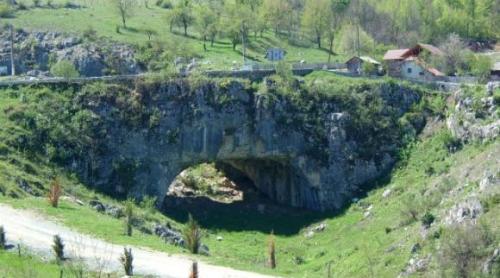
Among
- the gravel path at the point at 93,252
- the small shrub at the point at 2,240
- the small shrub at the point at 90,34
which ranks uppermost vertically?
the small shrub at the point at 2,240

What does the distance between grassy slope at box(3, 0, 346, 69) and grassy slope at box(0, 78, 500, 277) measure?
17.9m

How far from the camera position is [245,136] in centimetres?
5931

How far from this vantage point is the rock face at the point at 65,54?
224 ft

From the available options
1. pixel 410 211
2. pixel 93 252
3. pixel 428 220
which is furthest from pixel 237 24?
pixel 93 252

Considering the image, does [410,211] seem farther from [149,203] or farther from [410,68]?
[410,68]

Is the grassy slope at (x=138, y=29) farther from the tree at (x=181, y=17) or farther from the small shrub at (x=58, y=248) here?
the small shrub at (x=58, y=248)

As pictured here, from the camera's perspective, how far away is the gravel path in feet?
108

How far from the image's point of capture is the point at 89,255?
34.1 m

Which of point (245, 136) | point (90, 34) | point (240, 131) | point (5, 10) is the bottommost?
point (245, 136)

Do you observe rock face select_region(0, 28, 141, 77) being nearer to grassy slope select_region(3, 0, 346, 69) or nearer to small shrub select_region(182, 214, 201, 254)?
→ grassy slope select_region(3, 0, 346, 69)

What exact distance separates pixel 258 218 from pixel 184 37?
27101 mm

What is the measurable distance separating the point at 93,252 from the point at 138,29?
4767cm

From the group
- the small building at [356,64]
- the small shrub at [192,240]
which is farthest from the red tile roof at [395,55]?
the small shrub at [192,240]

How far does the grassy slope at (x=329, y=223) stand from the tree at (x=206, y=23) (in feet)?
80.9
